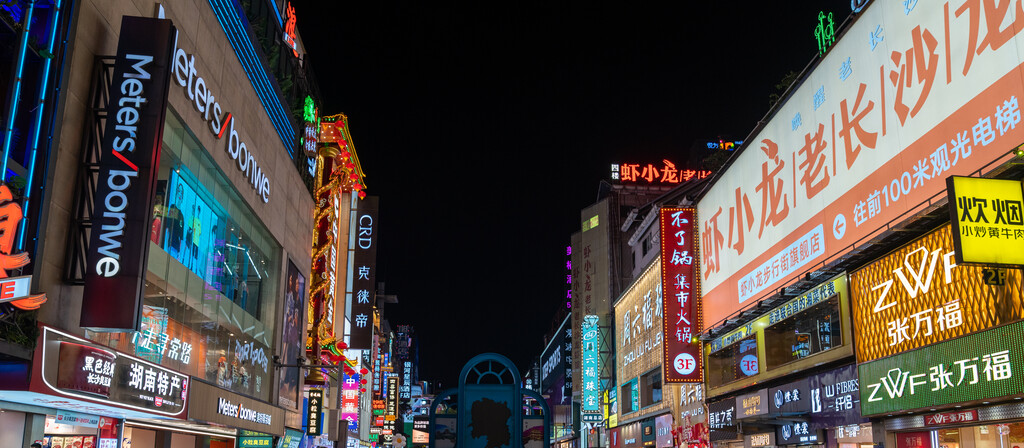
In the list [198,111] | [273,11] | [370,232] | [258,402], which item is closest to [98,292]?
[198,111]

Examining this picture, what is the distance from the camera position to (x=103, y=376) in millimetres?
11906

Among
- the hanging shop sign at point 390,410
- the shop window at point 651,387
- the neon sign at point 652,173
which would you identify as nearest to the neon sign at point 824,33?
the shop window at point 651,387

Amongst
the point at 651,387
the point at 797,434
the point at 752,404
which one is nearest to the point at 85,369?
the point at 797,434

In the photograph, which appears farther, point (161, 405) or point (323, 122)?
point (323, 122)

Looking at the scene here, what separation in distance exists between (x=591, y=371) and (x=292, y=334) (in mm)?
28941

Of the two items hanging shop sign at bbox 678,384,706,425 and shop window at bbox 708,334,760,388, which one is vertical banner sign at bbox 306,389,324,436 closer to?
hanging shop sign at bbox 678,384,706,425

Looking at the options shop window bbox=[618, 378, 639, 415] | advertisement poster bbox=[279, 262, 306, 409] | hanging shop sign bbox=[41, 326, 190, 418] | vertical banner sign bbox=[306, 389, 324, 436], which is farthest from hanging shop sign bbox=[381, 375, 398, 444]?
hanging shop sign bbox=[41, 326, 190, 418]

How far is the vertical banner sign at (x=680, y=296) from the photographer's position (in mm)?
28672

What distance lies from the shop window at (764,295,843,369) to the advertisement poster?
1564 centimetres

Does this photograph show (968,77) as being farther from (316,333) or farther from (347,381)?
(347,381)

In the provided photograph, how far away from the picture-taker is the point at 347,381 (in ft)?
167

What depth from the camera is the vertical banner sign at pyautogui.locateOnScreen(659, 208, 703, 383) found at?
94.1 feet

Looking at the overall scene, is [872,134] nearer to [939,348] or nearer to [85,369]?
[939,348]

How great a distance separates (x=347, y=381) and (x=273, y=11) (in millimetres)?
30088
